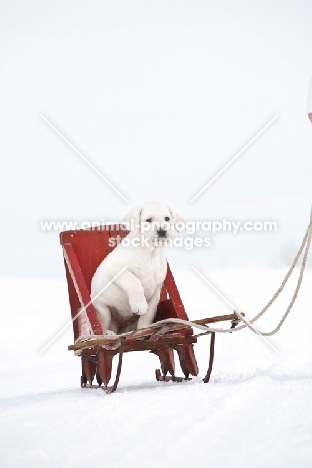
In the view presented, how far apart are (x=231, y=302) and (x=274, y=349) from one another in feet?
11.5

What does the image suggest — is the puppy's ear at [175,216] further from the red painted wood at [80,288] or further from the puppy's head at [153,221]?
the red painted wood at [80,288]

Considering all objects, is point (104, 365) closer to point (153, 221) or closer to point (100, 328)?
point (100, 328)

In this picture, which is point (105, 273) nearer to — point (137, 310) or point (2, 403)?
point (137, 310)

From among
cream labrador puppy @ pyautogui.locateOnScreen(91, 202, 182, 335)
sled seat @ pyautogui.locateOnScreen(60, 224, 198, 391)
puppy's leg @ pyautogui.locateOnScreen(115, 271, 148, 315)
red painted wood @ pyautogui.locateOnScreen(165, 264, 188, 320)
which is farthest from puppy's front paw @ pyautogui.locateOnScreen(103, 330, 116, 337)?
red painted wood @ pyautogui.locateOnScreen(165, 264, 188, 320)

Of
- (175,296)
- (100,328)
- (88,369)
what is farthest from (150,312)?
(88,369)

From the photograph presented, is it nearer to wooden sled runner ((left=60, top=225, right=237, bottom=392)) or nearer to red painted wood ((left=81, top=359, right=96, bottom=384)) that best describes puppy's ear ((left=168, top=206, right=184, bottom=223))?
wooden sled runner ((left=60, top=225, right=237, bottom=392))

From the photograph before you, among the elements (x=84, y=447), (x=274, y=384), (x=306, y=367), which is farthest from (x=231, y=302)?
(x=84, y=447)

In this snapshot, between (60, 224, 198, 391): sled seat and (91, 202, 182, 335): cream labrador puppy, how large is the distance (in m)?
0.15

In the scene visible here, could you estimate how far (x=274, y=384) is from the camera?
3869 millimetres

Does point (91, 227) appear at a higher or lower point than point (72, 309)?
higher

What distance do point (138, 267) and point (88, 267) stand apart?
54 cm

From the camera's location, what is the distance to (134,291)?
4496mm

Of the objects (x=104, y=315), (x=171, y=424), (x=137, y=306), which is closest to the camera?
(x=171, y=424)

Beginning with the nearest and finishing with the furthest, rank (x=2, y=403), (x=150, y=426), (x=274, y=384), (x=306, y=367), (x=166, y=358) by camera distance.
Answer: (x=150, y=426) < (x=274, y=384) < (x=2, y=403) < (x=166, y=358) < (x=306, y=367)
